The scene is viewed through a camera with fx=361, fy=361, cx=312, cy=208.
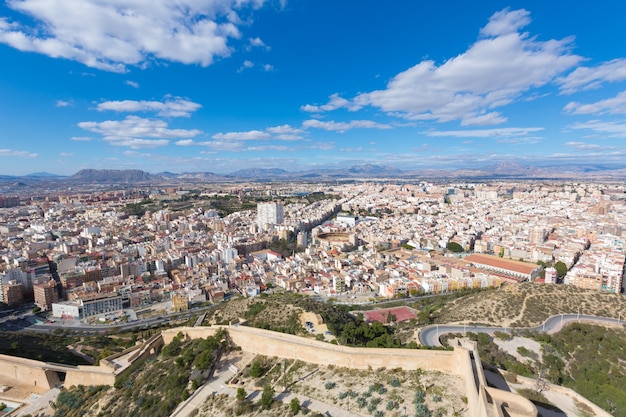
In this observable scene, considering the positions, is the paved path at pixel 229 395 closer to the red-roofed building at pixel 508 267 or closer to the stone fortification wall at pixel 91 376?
Result: the stone fortification wall at pixel 91 376

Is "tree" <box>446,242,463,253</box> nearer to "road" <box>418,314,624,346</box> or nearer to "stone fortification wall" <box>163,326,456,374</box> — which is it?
"road" <box>418,314,624,346</box>

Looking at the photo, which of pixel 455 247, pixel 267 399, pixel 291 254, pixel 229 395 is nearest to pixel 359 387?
pixel 267 399

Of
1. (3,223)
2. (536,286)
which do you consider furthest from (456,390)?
(3,223)

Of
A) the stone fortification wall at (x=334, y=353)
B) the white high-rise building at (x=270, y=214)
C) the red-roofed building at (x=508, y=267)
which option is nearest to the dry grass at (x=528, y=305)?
the stone fortification wall at (x=334, y=353)

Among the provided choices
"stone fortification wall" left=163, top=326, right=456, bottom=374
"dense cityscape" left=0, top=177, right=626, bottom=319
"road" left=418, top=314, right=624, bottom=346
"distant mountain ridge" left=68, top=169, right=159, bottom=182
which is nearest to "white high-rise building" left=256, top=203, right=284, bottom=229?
"dense cityscape" left=0, top=177, right=626, bottom=319

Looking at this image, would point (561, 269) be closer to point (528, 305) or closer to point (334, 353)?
point (528, 305)

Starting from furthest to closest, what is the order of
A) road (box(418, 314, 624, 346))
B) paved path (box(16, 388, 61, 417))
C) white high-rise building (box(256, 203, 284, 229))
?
white high-rise building (box(256, 203, 284, 229)) → road (box(418, 314, 624, 346)) → paved path (box(16, 388, 61, 417))
